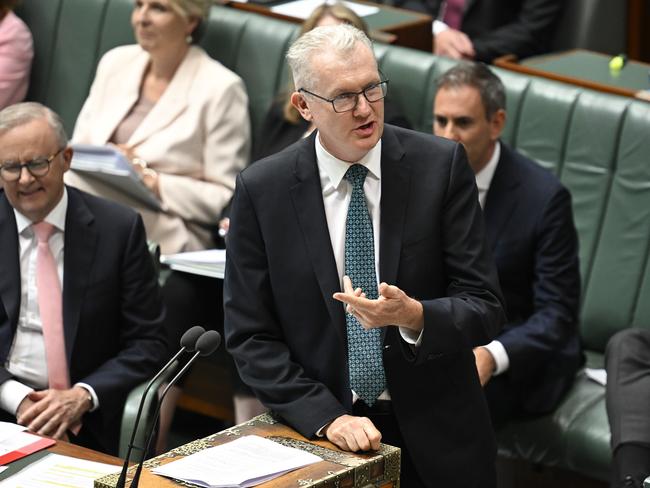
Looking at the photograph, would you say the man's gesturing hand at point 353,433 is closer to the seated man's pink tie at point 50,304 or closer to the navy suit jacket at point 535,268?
the seated man's pink tie at point 50,304

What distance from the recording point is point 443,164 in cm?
266

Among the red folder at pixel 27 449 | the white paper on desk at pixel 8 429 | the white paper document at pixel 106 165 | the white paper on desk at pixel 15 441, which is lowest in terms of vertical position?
the white paper on desk at pixel 8 429

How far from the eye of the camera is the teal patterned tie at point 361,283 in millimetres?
2660

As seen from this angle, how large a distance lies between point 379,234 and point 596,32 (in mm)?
2844

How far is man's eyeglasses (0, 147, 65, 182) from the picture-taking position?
3.35m

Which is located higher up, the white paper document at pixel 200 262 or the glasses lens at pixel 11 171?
the glasses lens at pixel 11 171

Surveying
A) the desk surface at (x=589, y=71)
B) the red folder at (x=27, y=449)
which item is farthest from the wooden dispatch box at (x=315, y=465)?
the desk surface at (x=589, y=71)

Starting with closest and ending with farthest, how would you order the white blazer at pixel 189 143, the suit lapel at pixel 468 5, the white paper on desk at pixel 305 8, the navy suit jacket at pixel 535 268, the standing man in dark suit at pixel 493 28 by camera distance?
the navy suit jacket at pixel 535 268 → the white blazer at pixel 189 143 → the white paper on desk at pixel 305 8 → the standing man in dark suit at pixel 493 28 → the suit lapel at pixel 468 5

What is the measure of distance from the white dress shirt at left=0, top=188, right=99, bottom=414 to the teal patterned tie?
41.1 inches

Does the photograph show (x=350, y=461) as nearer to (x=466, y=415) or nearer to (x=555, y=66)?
(x=466, y=415)

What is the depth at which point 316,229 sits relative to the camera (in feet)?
8.72

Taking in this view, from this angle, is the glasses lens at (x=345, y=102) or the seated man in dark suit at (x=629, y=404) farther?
the seated man in dark suit at (x=629, y=404)

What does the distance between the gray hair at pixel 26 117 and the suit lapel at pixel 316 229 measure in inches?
38.3

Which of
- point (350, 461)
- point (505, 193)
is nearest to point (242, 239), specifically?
point (350, 461)
